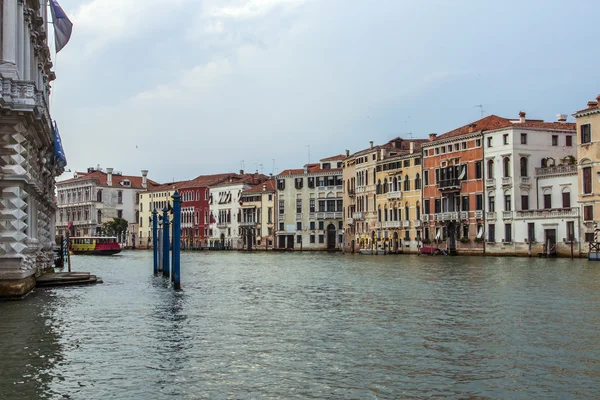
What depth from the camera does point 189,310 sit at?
1675 centimetres

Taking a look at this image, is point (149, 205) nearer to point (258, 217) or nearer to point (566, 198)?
point (258, 217)

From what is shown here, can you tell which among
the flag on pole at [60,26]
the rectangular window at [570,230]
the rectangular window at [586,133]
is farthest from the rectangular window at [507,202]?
the flag on pole at [60,26]

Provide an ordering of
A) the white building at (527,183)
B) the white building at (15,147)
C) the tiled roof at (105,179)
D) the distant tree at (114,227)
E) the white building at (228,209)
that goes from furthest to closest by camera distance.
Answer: the tiled roof at (105,179), the distant tree at (114,227), the white building at (228,209), the white building at (527,183), the white building at (15,147)

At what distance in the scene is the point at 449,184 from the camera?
59250 mm

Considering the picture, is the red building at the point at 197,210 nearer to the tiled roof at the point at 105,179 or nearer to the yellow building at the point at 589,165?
the tiled roof at the point at 105,179

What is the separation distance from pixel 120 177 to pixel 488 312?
96.8 metres

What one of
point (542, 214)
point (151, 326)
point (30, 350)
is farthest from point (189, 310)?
point (542, 214)

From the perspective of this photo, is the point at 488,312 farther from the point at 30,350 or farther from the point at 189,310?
the point at 30,350

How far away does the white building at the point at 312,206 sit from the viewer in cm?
8250

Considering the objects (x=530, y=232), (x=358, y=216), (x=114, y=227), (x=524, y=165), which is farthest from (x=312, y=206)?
(x=530, y=232)

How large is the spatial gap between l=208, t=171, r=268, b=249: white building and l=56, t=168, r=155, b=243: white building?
14997mm

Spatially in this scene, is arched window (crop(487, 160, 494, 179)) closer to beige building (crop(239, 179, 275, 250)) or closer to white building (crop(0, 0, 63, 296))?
beige building (crop(239, 179, 275, 250))

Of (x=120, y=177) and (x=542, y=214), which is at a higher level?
(x=120, y=177)

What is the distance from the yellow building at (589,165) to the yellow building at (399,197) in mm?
18760
